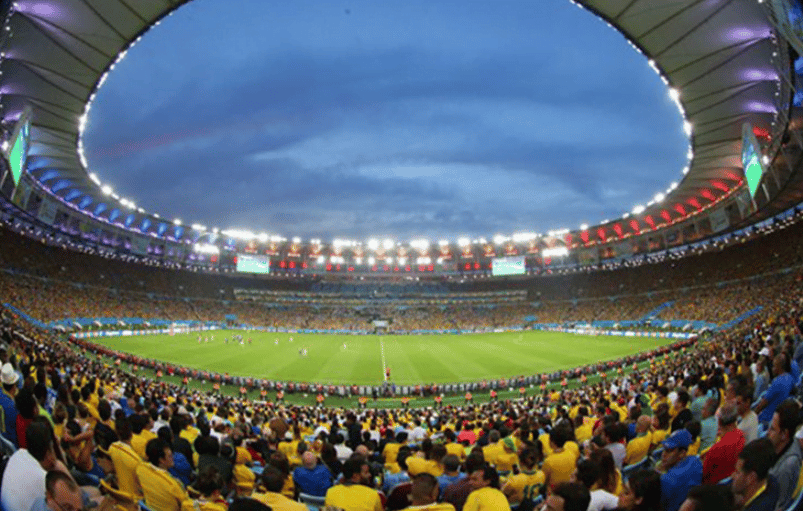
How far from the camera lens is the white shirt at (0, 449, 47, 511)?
13.7 feet

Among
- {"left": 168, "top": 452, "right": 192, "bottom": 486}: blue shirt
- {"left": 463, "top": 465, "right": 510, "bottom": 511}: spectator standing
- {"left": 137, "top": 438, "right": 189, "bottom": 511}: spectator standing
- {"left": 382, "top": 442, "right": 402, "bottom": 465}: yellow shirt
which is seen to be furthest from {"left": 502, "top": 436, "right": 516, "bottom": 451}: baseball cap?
{"left": 137, "top": 438, "right": 189, "bottom": 511}: spectator standing

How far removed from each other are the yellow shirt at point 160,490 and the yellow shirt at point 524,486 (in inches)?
Answer: 145

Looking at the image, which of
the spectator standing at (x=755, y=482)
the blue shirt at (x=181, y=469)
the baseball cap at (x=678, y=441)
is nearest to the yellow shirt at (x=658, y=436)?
the baseball cap at (x=678, y=441)

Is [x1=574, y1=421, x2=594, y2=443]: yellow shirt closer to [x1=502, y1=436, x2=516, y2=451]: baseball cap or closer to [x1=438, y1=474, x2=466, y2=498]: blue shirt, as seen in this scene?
[x1=502, y1=436, x2=516, y2=451]: baseball cap

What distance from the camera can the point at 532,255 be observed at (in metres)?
99.1

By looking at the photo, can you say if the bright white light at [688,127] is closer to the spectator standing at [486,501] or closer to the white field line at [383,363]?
the white field line at [383,363]

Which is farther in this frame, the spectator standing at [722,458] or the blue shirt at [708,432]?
the blue shirt at [708,432]

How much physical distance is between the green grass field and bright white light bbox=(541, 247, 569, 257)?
3390 cm

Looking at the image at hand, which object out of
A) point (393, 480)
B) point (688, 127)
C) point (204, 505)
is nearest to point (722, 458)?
point (393, 480)

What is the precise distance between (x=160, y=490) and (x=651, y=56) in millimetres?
29074

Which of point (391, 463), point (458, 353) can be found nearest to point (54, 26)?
point (391, 463)

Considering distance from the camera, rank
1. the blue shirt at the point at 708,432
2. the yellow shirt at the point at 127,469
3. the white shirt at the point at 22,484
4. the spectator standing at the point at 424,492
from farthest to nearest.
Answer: the blue shirt at the point at 708,432 < the yellow shirt at the point at 127,469 < the spectator standing at the point at 424,492 < the white shirt at the point at 22,484

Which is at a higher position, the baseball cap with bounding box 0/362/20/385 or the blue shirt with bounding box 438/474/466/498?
the baseball cap with bounding box 0/362/20/385

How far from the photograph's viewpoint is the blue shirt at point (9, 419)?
20.6 feet
